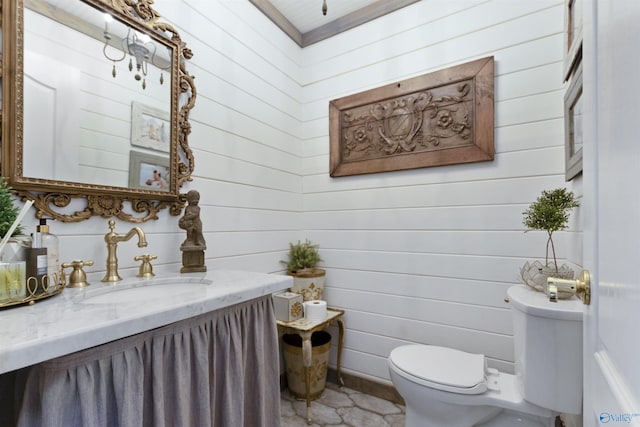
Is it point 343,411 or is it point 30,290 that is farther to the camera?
point 343,411

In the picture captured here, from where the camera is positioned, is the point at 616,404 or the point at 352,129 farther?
the point at 352,129

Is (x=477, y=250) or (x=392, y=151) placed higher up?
(x=392, y=151)

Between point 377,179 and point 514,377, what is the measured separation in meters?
1.28

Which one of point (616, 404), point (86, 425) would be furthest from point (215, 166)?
point (616, 404)

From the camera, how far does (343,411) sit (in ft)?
6.12

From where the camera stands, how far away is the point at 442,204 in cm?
185

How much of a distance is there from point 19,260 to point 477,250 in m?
1.94

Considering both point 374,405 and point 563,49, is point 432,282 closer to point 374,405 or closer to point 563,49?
point 374,405

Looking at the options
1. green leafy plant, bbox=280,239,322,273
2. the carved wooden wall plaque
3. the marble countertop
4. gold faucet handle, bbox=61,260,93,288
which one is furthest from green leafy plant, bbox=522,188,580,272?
gold faucet handle, bbox=61,260,93,288

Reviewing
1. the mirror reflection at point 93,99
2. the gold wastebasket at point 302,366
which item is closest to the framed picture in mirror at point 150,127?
the mirror reflection at point 93,99

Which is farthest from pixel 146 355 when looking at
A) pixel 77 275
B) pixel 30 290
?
pixel 77 275

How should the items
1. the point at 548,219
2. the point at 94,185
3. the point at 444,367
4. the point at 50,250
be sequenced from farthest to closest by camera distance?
the point at 444,367
the point at 548,219
the point at 94,185
the point at 50,250

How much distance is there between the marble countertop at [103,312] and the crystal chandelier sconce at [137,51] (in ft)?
2.86

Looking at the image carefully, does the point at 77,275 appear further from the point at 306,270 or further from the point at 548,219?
the point at 548,219
